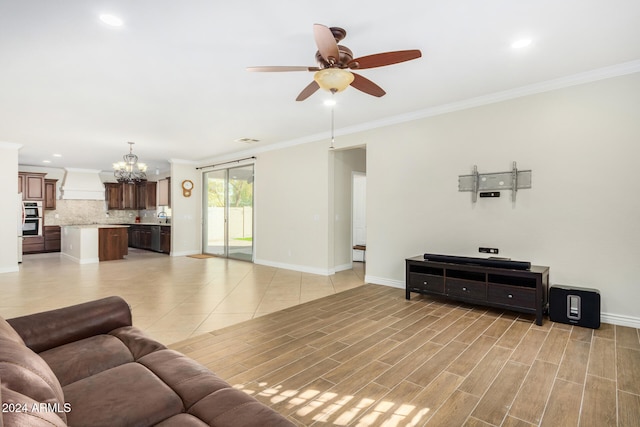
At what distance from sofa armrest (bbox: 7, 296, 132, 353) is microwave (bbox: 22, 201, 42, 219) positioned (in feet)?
30.1

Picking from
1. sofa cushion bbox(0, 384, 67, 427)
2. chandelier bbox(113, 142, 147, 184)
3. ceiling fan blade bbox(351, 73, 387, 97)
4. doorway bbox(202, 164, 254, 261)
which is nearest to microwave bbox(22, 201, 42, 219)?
chandelier bbox(113, 142, 147, 184)

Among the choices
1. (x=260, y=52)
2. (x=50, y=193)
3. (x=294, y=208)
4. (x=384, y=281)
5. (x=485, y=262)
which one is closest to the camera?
(x=260, y=52)

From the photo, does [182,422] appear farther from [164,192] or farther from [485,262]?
[164,192]

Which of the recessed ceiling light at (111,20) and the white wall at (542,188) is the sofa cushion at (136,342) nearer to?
the recessed ceiling light at (111,20)

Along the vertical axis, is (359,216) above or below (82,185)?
below

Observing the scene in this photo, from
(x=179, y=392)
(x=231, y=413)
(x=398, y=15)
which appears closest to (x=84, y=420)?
(x=179, y=392)

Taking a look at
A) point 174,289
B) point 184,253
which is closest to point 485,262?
point 174,289

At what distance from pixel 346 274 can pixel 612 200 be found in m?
3.99

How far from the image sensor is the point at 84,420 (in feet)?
3.75

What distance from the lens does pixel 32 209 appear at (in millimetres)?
8805

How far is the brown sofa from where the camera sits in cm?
97

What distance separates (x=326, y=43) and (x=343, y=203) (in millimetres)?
4344

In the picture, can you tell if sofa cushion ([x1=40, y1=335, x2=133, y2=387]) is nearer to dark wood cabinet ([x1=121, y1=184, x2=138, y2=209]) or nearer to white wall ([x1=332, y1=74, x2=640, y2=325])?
white wall ([x1=332, y1=74, x2=640, y2=325])

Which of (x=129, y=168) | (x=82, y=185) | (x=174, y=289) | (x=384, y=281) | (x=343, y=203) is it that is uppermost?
(x=129, y=168)
